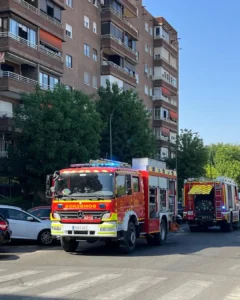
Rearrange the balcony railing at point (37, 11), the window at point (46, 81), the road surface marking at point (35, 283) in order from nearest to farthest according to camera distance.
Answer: the road surface marking at point (35, 283) < the balcony railing at point (37, 11) < the window at point (46, 81)

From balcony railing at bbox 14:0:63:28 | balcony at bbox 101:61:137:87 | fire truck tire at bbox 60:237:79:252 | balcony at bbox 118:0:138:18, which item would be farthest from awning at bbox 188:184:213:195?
balcony at bbox 118:0:138:18

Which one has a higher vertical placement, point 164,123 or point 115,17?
point 115,17

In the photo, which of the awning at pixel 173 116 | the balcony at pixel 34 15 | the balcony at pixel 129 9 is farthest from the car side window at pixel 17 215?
A: the awning at pixel 173 116

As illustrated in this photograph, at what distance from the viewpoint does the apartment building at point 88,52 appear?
1388 inches

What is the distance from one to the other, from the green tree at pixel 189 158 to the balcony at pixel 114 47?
39.9ft

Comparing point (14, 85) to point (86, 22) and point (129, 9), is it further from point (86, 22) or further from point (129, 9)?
point (129, 9)

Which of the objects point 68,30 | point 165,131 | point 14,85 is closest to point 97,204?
point 14,85

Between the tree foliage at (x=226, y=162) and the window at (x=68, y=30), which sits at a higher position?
the window at (x=68, y=30)

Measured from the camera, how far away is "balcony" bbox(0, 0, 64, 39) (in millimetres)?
34188

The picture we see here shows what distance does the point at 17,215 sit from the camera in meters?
18.4

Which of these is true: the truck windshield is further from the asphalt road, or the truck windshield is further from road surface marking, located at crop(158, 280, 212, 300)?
road surface marking, located at crop(158, 280, 212, 300)

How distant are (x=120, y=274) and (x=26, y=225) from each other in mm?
7696

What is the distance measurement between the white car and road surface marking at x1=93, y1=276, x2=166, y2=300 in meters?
8.27

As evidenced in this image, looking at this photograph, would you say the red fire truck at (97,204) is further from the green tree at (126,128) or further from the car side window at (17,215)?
the green tree at (126,128)
